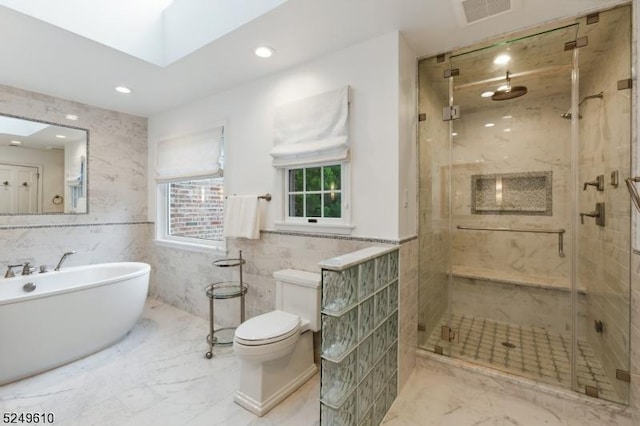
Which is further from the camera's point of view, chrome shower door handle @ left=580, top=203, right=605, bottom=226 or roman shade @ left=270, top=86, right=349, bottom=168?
roman shade @ left=270, top=86, right=349, bottom=168

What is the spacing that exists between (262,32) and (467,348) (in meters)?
2.88

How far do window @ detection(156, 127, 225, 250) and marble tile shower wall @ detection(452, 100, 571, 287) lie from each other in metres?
2.64

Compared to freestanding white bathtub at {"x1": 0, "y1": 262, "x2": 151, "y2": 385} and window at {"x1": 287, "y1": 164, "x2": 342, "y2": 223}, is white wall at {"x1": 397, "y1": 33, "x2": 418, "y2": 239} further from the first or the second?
freestanding white bathtub at {"x1": 0, "y1": 262, "x2": 151, "y2": 385}

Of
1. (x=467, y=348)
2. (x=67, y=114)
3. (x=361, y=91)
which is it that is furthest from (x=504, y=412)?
(x=67, y=114)

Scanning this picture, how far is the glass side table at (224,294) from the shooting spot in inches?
97.8

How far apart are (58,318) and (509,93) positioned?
4307 millimetres

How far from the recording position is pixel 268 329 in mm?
1840

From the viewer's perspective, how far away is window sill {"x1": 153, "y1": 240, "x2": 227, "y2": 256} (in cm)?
302

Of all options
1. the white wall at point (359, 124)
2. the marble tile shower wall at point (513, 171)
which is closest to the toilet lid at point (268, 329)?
the white wall at point (359, 124)

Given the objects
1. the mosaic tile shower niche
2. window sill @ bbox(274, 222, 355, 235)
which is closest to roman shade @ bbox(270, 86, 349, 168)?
window sill @ bbox(274, 222, 355, 235)

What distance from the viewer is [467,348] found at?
2.37m

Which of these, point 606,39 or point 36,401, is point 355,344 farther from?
point 606,39

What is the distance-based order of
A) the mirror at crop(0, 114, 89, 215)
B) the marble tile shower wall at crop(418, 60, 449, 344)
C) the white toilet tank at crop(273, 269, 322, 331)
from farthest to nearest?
the mirror at crop(0, 114, 89, 215) → the marble tile shower wall at crop(418, 60, 449, 344) → the white toilet tank at crop(273, 269, 322, 331)

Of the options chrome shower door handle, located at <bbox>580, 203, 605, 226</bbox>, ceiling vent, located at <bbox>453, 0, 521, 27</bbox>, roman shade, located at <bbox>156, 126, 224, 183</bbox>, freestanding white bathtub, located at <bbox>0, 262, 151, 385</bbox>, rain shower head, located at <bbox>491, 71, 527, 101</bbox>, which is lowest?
freestanding white bathtub, located at <bbox>0, 262, 151, 385</bbox>
